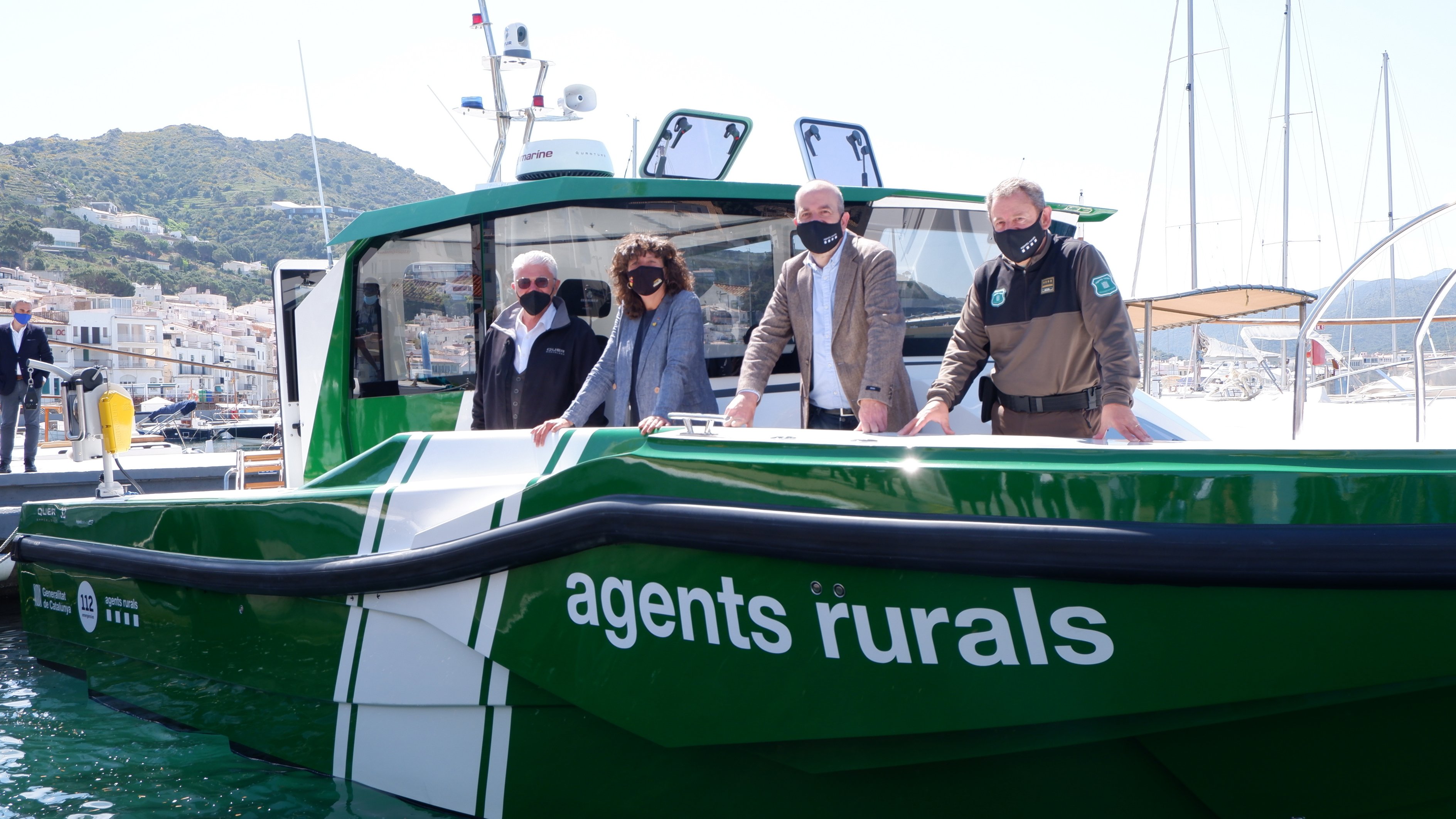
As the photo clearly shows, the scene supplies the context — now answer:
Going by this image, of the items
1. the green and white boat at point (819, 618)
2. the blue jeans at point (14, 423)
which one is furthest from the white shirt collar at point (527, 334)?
the blue jeans at point (14, 423)

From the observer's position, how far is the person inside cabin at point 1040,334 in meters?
2.81

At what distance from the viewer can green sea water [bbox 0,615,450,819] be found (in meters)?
3.31

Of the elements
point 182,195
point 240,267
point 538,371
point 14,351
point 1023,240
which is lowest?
point 538,371

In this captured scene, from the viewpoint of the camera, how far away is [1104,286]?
2824 millimetres

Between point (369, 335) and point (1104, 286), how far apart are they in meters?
3.16

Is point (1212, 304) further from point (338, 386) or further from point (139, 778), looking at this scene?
point (139, 778)

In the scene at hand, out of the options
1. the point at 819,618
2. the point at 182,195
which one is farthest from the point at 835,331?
the point at 182,195

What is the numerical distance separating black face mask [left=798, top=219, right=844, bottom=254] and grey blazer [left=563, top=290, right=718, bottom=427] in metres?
0.45

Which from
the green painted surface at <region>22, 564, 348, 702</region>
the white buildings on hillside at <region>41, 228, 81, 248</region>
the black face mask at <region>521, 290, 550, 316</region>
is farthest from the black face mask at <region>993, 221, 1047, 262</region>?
the white buildings on hillside at <region>41, 228, 81, 248</region>

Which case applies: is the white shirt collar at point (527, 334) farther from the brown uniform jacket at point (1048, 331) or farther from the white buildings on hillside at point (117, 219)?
the white buildings on hillside at point (117, 219)

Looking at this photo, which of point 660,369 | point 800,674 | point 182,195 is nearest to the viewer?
point 800,674

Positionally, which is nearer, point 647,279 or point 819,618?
point 819,618

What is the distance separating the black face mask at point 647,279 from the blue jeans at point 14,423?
6.91 m

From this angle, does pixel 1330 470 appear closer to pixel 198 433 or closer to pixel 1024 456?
pixel 1024 456
